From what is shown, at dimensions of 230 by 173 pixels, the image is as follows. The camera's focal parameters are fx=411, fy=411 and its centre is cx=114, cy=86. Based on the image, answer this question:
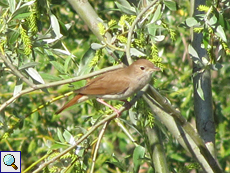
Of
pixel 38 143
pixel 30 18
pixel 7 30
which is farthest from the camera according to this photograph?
pixel 38 143

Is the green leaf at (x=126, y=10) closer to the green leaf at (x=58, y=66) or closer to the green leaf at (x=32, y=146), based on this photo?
the green leaf at (x=58, y=66)

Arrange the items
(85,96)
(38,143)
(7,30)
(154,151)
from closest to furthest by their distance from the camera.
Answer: (7,30) < (154,151) < (85,96) < (38,143)

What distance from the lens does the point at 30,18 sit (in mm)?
2771

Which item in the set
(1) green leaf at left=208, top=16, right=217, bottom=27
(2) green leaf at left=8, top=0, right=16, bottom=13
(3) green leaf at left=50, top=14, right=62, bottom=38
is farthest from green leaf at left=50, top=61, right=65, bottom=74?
(1) green leaf at left=208, top=16, right=217, bottom=27

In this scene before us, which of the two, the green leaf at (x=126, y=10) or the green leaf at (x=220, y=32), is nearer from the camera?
the green leaf at (x=220, y=32)

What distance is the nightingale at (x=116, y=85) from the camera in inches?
130

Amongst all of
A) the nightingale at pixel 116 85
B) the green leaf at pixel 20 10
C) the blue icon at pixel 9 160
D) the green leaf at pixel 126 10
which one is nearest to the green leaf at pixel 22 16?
the green leaf at pixel 20 10

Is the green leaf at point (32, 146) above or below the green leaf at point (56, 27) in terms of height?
below

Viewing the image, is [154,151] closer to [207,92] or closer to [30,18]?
[207,92]

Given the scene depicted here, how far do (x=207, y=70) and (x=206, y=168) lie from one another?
0.74 metres

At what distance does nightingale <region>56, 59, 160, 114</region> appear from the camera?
3.31m

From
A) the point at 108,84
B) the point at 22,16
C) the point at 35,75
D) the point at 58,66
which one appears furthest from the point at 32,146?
the point at 22,16

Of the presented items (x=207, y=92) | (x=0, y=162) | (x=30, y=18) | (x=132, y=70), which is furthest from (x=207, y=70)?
(x=0, y=162)

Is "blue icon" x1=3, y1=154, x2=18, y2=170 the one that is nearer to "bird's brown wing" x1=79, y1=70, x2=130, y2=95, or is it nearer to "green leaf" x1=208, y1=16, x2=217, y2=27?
"bird's brown wing" x1=79, y1=70, x2=130, y2=95
